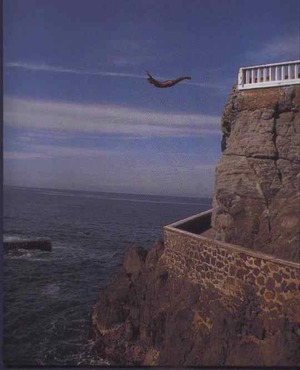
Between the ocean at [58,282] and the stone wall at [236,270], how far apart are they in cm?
311

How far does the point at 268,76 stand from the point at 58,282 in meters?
8.37

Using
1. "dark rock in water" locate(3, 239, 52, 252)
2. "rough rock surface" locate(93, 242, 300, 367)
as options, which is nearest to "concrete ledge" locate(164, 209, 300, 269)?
"rough rock surface" locate(93, 242, 300, 367)

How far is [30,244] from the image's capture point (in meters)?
11.6

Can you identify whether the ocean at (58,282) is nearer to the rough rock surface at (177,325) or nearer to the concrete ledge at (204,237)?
the rough rock surface at (177,325)

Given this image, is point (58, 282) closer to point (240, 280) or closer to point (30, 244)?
point (30, 244)

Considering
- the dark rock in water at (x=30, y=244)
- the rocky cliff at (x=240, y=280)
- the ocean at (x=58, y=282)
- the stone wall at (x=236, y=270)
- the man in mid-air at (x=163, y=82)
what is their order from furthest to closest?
the dark rock in water at (x=30, y=244), the ocean at (x=58, y=282), the man in mid-air at (x=163, y=82), the rocky cliff at (x=240, y=280), the stone wall at (x=236, y=270)

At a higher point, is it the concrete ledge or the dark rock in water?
the concrete ledge

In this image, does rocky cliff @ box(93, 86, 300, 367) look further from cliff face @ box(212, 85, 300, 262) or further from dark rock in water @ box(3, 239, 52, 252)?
dark rock in water @ box(3, 239, 52, 252)

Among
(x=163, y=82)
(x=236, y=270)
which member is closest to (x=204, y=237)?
(x=236, y=270)

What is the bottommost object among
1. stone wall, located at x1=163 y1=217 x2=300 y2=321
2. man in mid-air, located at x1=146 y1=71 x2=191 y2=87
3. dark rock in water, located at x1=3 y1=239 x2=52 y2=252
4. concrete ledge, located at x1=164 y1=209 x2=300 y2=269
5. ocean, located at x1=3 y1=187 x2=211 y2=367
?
ocean, located at x1=3 y1=187 x2=211 y2=367

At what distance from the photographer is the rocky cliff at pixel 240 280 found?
5.93 metres

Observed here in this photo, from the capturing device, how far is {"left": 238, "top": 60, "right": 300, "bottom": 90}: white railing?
21.2 ft

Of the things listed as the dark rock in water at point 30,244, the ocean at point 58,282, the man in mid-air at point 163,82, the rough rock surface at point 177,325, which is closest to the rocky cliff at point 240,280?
the rough rock surface at point 177,325

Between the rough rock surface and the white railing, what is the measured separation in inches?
154
